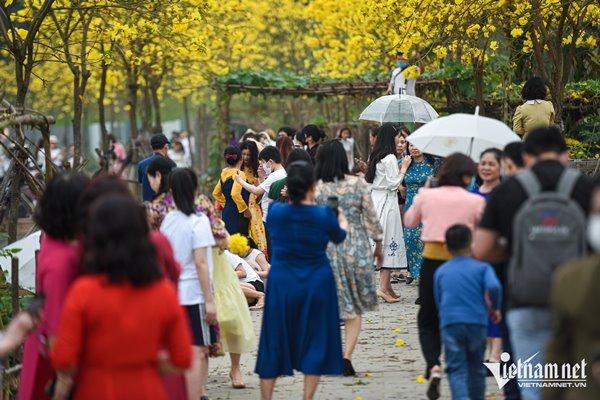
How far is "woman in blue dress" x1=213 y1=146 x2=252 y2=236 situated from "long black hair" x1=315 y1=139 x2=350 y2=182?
5226mm

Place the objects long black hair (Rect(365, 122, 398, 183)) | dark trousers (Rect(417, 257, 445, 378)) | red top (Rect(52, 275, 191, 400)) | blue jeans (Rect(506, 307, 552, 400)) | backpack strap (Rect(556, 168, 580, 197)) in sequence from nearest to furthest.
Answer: red top (Rect(52, 275, 191, 400))
blue jeans (Rect(506, 307, 552, 400))
backpack strap (Rect(556, 168, 580, 197))
dark trousers (Rect(417, 257, 445, 378))
long black hair (Rect(365, 122, 398, 183))

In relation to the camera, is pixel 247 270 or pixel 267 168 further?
pixel 267 168

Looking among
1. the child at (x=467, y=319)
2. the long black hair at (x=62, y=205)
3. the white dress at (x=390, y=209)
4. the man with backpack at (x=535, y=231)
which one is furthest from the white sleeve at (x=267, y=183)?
the long black hair at (x=62, y=205)

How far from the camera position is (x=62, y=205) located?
7480 millimetres

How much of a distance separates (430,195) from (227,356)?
393cm

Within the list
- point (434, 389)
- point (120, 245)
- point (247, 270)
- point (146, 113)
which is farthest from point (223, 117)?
point (120, 245)

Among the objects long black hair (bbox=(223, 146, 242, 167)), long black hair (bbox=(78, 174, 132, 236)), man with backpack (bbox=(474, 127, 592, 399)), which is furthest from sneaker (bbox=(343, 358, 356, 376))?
long black hair (bbox=(223, 146, 242, 167))

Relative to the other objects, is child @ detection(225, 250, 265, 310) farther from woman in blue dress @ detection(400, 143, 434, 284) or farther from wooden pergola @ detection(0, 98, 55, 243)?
wooden pergola @ detection(0, 98, 55, 243)

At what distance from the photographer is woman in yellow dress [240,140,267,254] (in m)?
16.8

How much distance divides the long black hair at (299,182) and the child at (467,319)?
1220mm

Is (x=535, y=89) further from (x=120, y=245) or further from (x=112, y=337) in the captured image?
(x=112, y=337)

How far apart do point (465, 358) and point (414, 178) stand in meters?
6.71

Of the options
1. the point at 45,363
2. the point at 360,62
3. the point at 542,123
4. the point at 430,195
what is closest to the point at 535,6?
the point at 542,123

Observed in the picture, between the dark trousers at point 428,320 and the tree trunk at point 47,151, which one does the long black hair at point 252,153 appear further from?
the dark trousers at point 428,320
